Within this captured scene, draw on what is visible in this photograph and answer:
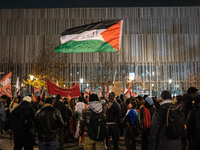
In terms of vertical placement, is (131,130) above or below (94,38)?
→ below

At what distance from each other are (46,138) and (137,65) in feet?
123

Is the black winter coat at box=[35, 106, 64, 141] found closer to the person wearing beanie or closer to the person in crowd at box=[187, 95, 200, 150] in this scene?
the person wearing beanie

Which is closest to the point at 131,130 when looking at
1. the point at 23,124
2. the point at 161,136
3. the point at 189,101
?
the point at 189,101

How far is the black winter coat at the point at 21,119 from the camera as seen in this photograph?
557 centimetres

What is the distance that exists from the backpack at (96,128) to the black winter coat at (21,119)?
1.71 meters

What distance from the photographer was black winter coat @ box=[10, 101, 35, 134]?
5570 mm

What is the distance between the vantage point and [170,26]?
4253 centimetres

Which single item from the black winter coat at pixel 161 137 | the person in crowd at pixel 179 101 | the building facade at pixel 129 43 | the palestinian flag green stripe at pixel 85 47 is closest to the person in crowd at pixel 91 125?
the black winter coat at pixel 161 137

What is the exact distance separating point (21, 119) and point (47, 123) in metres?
1.05

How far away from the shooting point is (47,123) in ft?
16.2

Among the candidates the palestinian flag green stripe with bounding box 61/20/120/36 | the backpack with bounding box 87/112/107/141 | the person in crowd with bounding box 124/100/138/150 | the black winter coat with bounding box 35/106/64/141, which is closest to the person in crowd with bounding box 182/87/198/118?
the person in crowd with bounding box 124/100/138/150

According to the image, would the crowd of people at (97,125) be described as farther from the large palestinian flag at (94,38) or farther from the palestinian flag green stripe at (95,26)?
the palestinian flag green stripe at (95,26)

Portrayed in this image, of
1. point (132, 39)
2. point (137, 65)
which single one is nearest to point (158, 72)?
point (137, 65)

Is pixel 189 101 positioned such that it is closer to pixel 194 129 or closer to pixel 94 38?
pixel 194 129
